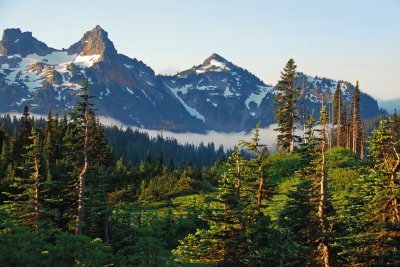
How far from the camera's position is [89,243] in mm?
17859

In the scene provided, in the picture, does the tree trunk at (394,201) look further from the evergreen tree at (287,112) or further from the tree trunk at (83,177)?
the evergreen tree at (287,112)

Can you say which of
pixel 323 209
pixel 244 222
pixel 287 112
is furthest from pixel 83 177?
pixel 287 112

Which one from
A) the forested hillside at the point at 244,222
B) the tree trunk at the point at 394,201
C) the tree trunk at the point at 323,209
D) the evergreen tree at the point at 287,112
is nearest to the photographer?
the forested hillside at the point at 244,222

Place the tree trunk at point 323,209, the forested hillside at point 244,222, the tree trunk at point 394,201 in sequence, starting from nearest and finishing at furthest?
the forested hillside at point 244,222
the tree trunk at point 394,201
the tree trunk at point 323,209

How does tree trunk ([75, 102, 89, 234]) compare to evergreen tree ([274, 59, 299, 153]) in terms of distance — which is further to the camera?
evergreen tree ([274, 59, 299, 153])

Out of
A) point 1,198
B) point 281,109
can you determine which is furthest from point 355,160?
point 1,198

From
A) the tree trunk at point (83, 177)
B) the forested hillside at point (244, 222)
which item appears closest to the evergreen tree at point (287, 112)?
the forested hillside at point (244, 222)

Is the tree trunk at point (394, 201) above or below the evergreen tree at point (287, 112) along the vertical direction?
below

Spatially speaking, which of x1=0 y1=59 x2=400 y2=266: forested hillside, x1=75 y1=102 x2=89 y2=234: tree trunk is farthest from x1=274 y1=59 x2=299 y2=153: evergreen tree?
x1=75 y1=102 x2=89 y2=234: tree trunk

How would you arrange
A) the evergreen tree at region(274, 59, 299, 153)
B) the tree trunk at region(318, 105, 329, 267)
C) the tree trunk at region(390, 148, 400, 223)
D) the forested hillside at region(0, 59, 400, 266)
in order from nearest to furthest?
the forested hillside at region(0, 59, 400, 266), the tree trunk at region(390, 148, 400, 223), the tree trunk at region(318, 105, 329, 267), the evergreen tree at region(274, 59, 299, 153)

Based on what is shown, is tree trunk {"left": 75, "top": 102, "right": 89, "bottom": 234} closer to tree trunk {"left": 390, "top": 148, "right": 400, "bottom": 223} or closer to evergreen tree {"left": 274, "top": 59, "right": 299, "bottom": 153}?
tree trunk {"left": 390, "top": 148, "right": 400, "bottom": 223}

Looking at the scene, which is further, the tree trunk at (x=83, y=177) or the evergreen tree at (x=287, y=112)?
the evergreen tree at (x=287, y=112)

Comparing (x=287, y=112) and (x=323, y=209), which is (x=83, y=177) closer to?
(x=323, y=209)

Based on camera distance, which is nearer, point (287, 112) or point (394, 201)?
point (394, 201)
